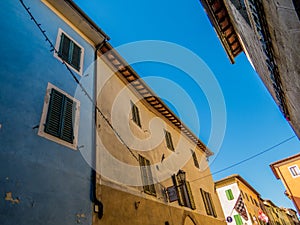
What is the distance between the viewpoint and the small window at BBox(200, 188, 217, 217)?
47.6ft

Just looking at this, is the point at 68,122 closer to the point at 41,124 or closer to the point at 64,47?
the point at 41,124

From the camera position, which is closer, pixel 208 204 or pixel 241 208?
pixel 208 204

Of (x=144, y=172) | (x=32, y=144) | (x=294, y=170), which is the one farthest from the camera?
(x=294, y=170)

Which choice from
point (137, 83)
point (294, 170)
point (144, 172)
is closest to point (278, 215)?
point (294, 170)

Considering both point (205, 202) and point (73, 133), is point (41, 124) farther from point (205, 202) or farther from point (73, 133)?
point (205, 202)

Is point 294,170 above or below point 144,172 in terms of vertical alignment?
above

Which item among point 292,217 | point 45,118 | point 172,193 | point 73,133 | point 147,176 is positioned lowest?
point 172,193

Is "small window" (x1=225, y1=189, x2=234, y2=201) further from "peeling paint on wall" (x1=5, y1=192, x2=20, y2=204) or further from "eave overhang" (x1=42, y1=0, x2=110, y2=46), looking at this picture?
"peeling paint on wall" (x1=5, y1=192, x2=20, y2=204)

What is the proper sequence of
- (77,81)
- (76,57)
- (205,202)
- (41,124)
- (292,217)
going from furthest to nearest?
(292,217), (205,202), (76,57), (77,81), (41,124)

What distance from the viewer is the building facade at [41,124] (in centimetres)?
465

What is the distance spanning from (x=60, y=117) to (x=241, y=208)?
2561 cm

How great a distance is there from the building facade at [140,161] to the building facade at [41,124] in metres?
0.93

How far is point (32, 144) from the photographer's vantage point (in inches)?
205

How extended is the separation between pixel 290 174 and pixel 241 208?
28.1 ft
